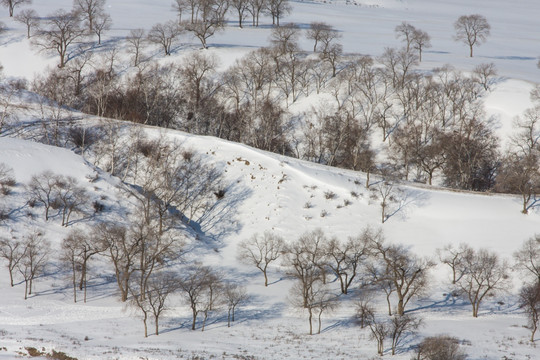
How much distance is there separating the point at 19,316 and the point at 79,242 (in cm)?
1147

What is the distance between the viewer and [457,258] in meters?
61.2

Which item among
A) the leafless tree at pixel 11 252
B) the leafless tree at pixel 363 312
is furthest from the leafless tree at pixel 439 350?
the leafless tree at pixel 11 252

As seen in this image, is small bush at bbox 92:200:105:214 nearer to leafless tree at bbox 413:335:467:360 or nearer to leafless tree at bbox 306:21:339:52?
leafless tree at bbox 413:335:467:360

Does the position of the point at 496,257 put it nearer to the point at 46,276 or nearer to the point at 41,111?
the point at 46,276

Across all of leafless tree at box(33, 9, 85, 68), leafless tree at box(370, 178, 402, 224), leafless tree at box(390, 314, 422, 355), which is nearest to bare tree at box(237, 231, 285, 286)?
leafless tree at box(370, 178, 402, 224)

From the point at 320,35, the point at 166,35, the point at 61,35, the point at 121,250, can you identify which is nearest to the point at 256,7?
the point at 320,35

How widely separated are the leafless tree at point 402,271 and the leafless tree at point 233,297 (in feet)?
47.1

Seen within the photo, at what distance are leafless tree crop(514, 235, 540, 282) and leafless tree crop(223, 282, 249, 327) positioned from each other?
3026cm

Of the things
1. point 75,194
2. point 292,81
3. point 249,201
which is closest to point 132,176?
point 75,194

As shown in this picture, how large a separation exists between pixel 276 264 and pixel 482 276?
23.1 meters

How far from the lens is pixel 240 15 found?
466 feet

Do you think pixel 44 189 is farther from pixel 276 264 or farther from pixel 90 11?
pixel 90 11

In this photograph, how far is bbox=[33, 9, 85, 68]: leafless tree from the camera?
367ft

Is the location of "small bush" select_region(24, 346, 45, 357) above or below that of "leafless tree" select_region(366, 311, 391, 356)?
above
